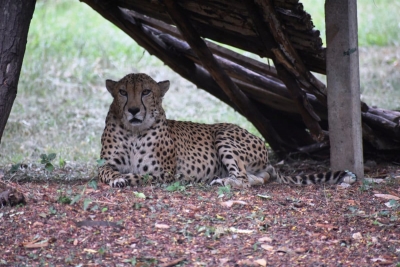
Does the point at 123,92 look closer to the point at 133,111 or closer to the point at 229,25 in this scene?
the point at 133,111

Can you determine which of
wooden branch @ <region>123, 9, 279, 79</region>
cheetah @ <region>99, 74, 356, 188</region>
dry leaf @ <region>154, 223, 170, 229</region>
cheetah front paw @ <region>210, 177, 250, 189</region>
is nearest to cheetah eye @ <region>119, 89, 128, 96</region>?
cheetah @ <region>99, 74, 356, 188</region>

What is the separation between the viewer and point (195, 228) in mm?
4738

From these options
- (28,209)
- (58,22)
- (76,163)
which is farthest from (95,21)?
(28,209)

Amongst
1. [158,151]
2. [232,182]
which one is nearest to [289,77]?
[232,182]

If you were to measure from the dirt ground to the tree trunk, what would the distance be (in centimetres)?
75

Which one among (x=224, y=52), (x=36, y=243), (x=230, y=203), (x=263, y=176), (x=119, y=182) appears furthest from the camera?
(x=224, y=52)

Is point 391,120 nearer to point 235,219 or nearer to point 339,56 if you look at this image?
point 339,56

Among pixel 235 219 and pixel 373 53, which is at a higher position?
pixel 373 53

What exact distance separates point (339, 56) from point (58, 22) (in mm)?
10958

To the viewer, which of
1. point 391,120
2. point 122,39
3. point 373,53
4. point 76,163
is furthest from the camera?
point 122,39

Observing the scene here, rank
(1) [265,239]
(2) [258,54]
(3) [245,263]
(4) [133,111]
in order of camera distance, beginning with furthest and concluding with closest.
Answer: (2) [258,54] → (4) [133,111] → (1) [265,239] → (3) [245,263]

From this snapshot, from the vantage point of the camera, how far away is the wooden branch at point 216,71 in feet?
21.8

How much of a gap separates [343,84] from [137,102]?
197 cm

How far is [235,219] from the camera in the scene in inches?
195
